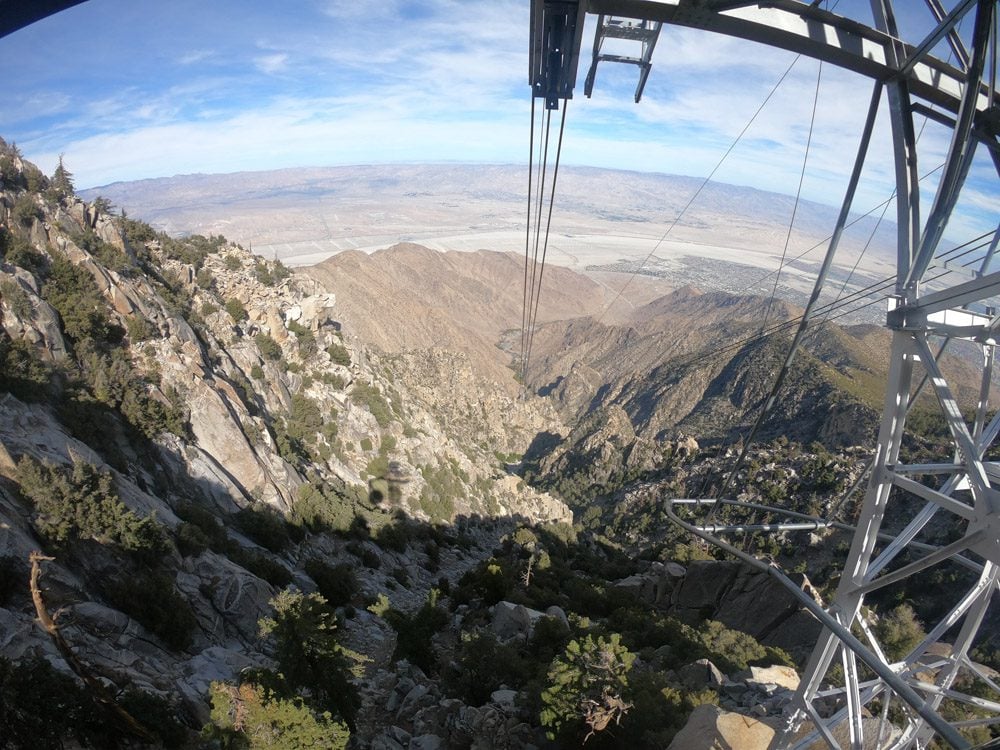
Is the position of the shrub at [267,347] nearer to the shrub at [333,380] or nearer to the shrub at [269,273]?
the shrub at [333,380]

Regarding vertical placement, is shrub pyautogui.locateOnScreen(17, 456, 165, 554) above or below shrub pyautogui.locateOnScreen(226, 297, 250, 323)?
below

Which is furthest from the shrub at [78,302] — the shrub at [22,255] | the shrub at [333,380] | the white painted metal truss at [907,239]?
the white painted metal truss at [907,239]

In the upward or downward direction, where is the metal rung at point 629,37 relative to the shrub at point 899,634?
upward

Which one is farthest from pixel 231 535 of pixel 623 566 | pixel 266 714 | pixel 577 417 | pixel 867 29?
pixel 577 417

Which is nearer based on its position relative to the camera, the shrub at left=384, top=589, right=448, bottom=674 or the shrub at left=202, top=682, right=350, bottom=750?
the shrub at left=202, top=682, right=350, bottom=750

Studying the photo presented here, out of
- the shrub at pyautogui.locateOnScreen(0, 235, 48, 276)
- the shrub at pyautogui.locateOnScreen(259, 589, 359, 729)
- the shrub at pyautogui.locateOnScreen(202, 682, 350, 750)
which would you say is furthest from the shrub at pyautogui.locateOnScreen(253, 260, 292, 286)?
the shrub at pyautogui.locateOnScreen(202, 682, 350, 750)

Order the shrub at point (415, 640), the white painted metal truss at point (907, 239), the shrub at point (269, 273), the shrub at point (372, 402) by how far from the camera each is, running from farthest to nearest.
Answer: the shrub at point (269, 273) → the shrub at point (372, 402) → the shrub at point (415, 640) → the white painted metal truss at point (907, 239)

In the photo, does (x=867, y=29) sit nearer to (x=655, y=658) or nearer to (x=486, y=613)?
(x=655, y=658)

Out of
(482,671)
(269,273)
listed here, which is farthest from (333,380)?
(482,671)

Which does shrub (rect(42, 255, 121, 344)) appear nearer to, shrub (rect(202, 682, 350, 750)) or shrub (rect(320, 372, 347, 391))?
shrub (rect(320, 372, 347, 391))

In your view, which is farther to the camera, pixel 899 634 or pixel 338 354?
pixel 338 354

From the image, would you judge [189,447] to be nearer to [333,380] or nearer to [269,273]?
[333,380]
